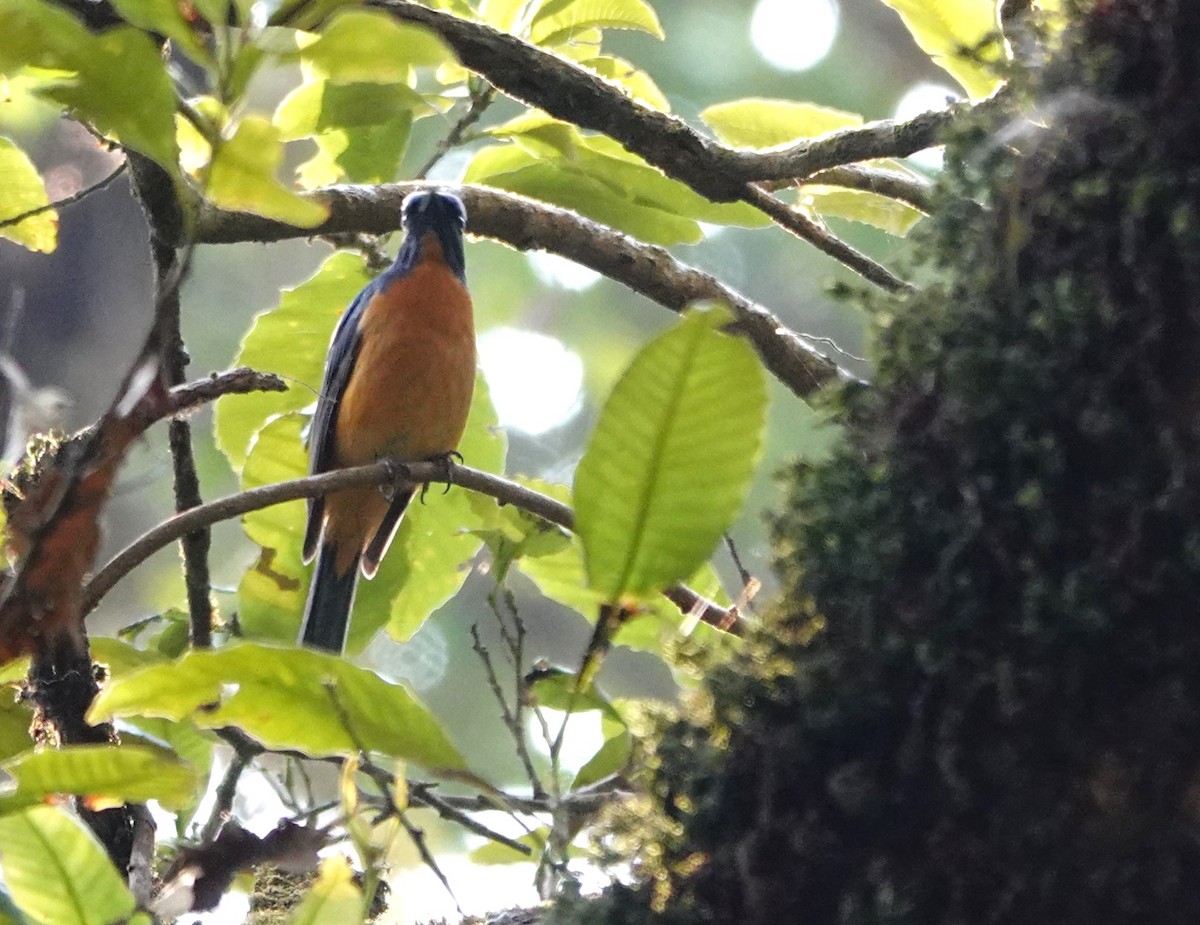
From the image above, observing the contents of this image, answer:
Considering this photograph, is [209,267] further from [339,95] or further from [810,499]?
[810,499]

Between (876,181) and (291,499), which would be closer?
(291,499)

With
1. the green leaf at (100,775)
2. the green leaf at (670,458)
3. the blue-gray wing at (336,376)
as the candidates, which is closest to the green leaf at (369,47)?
the green leaf at (670,458)

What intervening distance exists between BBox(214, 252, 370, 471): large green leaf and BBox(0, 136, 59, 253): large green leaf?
42cm

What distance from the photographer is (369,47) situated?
1076mm

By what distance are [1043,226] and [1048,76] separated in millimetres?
148

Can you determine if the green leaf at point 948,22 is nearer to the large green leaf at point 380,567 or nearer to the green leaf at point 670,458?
the large green leaf at point 380,567

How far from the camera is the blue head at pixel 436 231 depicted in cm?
327

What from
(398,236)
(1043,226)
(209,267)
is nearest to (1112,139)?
(1043,226)

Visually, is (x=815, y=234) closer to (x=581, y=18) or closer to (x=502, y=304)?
(x=581, y=18)

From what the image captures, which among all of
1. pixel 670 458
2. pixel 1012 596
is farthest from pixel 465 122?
pixel 1012 596

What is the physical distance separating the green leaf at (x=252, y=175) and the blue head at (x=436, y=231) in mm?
2015

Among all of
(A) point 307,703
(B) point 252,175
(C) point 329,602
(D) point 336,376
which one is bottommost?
(A) point 307,703

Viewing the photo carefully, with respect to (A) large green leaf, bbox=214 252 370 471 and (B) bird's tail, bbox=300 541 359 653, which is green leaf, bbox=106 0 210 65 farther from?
(B) bird's tail, bbox=300 541 359 653

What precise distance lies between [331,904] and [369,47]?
0.77 metres
